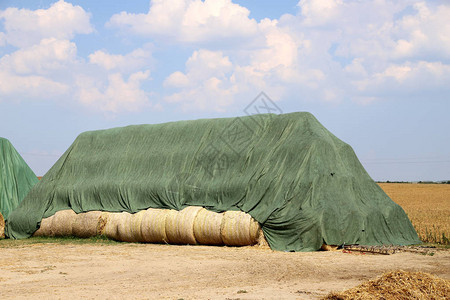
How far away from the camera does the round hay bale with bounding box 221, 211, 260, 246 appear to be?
18.9 meters

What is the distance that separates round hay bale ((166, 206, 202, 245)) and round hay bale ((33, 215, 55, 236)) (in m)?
6.41

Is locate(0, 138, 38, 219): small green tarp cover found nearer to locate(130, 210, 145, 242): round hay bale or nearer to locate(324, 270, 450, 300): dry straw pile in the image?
locate(130, 210, 145, 242): round hay bale

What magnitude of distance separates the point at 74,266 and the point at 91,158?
40.6 feet

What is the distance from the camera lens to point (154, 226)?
21.2 meters

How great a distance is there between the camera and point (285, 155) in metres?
20.5

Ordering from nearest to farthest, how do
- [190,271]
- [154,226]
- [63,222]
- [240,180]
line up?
[190,271], [240,180], [154,226], [63,222]

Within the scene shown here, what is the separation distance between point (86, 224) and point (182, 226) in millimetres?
5191

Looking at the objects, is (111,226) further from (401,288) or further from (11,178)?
(401,288)

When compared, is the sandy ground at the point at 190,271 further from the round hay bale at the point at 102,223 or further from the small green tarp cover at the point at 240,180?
the round hay bale at the point at 102,223

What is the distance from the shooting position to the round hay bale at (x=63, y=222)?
24.0m

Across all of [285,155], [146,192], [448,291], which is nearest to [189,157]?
[146,192]

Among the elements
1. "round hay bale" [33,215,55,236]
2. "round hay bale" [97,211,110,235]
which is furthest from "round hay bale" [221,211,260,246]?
"round hay bale" [33,215,55,236]

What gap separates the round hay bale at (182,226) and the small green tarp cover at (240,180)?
0.67 meters

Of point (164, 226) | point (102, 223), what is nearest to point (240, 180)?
point (164, 226)
